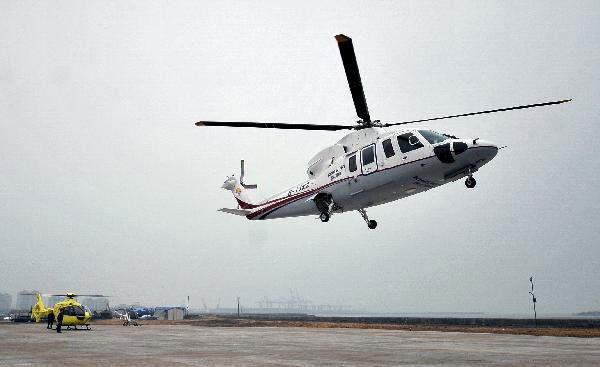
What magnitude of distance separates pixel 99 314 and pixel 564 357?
277ft

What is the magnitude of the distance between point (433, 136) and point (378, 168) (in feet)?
10.4

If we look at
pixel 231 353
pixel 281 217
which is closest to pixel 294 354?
pixel 231 353

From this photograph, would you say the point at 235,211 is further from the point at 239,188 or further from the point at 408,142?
the point at 408,142

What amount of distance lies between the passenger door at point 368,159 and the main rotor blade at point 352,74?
73.6 inches

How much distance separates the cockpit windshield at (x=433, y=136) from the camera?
2284 centimetres

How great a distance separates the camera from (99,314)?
84812mm

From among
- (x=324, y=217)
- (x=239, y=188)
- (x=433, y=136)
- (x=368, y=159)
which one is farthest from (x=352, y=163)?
(x=239, y=188)

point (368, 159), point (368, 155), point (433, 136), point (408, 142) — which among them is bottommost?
point (368, 159)

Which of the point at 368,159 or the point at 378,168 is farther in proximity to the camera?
the point at 368,159

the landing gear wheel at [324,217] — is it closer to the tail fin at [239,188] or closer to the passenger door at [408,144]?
the passenger door at [408,144]

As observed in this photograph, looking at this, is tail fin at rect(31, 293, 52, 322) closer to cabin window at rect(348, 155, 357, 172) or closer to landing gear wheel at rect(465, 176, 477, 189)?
Result: cabin window at rect(348, 155, 357, 172)

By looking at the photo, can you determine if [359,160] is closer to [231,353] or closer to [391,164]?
[391,164]

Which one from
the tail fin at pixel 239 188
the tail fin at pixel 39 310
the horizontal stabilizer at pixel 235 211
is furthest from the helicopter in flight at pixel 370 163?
the tail fin at pixel 39 310

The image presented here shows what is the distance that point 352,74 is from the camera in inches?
838
